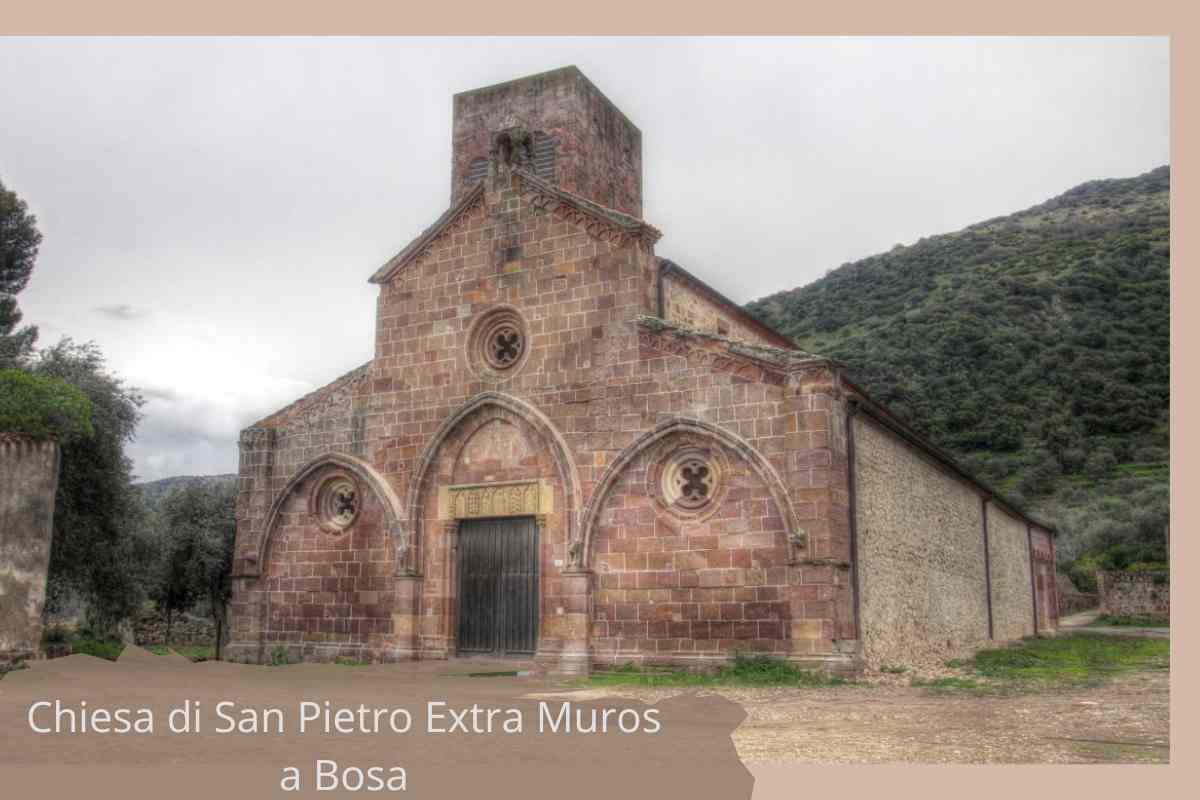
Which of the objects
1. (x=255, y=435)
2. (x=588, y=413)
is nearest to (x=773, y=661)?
(x=588, y=413)

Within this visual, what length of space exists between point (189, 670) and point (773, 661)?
996cm

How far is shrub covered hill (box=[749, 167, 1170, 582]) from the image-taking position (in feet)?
177

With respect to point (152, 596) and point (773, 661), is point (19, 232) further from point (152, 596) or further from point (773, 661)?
point (773, 661)

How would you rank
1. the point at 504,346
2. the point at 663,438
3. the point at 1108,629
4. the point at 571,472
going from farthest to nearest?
1. the point at 1108,629
2. the point at 504,346
3. the point at 571,472
4. the point at 663,438

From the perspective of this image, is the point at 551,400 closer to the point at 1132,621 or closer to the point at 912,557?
the point at 912,557

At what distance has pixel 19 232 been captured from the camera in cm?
2927

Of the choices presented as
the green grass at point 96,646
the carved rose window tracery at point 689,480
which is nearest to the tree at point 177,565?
the green grass at point 96,646

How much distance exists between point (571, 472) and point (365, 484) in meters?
4.79

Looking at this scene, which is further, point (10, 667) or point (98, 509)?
point (98, 509)

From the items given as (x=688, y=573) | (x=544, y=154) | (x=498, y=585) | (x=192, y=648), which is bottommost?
(x=192, y=648)

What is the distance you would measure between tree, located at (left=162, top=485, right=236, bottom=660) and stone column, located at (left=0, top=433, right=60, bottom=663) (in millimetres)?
9377

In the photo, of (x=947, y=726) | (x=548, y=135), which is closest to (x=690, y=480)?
(x=947, y=726)

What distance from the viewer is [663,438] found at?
1742cm

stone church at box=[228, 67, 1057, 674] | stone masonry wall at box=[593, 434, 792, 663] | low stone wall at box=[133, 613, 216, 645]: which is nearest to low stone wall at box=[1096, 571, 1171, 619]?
stone church at box=[228, 67, 1057, 674]
